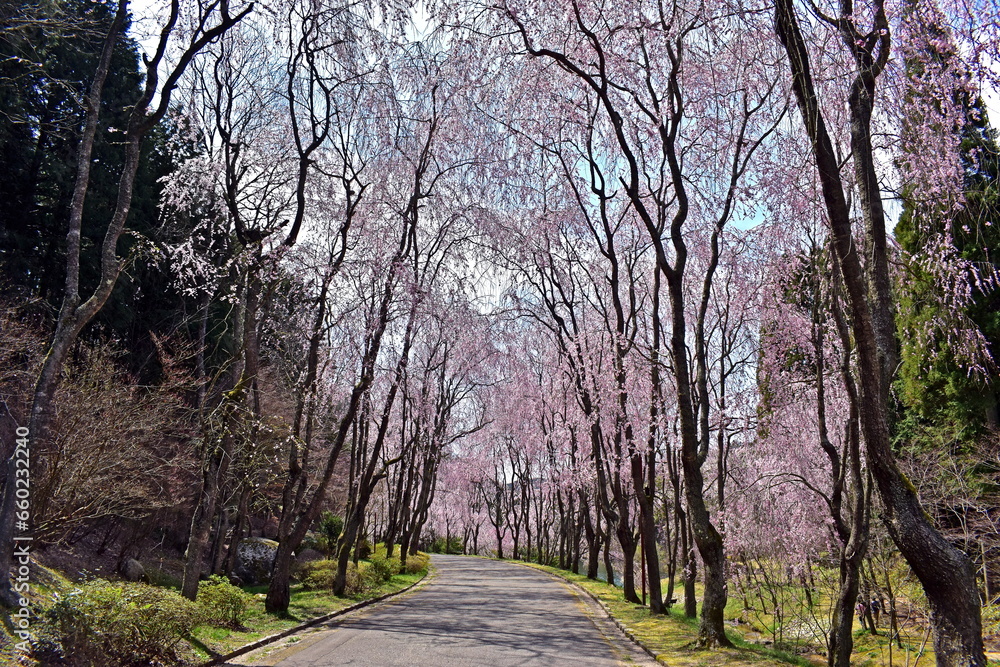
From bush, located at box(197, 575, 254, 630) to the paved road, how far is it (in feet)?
3.81

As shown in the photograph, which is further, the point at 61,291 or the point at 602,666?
the point at 61,291

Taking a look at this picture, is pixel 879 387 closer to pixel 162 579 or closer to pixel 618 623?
pixel 618 623

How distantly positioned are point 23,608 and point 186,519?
18.8 metres

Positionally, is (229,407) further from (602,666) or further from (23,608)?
(602,666)

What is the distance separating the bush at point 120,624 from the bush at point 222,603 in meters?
1.92

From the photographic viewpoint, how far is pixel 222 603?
10008 mm

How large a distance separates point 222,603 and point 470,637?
3.85 metres

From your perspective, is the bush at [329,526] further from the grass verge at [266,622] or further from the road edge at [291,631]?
the road edge at [291,631]

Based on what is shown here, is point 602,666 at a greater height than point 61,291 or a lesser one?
lesser

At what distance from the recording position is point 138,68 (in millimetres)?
23984

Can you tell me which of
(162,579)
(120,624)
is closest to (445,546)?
(162,579)

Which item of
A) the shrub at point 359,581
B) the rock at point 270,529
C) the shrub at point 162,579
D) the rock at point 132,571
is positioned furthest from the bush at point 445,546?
the rock at point 132,571

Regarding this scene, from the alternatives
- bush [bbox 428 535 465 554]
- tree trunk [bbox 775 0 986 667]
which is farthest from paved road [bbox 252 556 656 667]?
bush [bbox 428 535 465 554]

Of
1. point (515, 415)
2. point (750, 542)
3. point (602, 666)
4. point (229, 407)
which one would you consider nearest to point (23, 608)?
point (229, 407)
